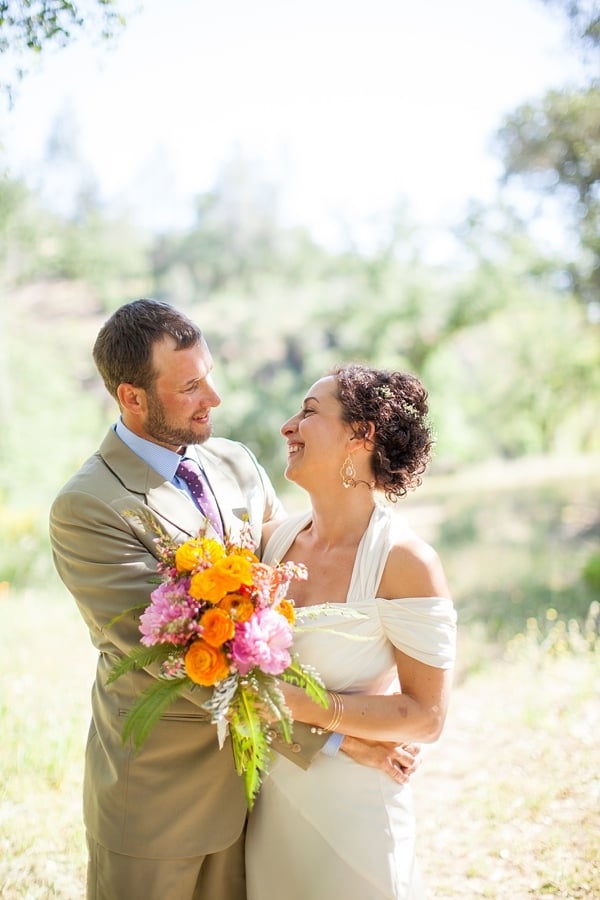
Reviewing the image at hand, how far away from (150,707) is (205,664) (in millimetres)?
222

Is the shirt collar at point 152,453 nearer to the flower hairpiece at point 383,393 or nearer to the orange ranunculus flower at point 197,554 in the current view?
the orange ranunculus flower at point 197,554

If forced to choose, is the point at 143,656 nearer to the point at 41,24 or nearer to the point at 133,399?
the point at 133,399

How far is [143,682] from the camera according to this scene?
8.45ft

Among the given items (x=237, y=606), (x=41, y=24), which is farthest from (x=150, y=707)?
(x=41, y=24)

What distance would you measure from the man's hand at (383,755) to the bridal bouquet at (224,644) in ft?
Answer: 1.78

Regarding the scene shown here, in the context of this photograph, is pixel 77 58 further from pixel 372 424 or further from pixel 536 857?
pixel 536 857

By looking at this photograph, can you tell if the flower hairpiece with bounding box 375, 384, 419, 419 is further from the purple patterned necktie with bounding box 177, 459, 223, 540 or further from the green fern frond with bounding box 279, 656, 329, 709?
the green fern frond with bounding box 279, 656, 329, 709

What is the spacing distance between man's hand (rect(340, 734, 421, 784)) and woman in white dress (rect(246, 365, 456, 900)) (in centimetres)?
1

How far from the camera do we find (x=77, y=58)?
355 centimetres

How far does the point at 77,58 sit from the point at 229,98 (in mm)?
35090

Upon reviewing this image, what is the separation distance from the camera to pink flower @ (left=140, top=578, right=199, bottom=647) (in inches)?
83.0

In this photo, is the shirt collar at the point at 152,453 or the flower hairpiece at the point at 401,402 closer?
the shirt collar at the point at 152,453

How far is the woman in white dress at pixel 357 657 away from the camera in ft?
8.71

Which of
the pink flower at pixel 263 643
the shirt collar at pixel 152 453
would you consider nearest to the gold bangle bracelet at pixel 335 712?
the pink flower at pixel 263 643
